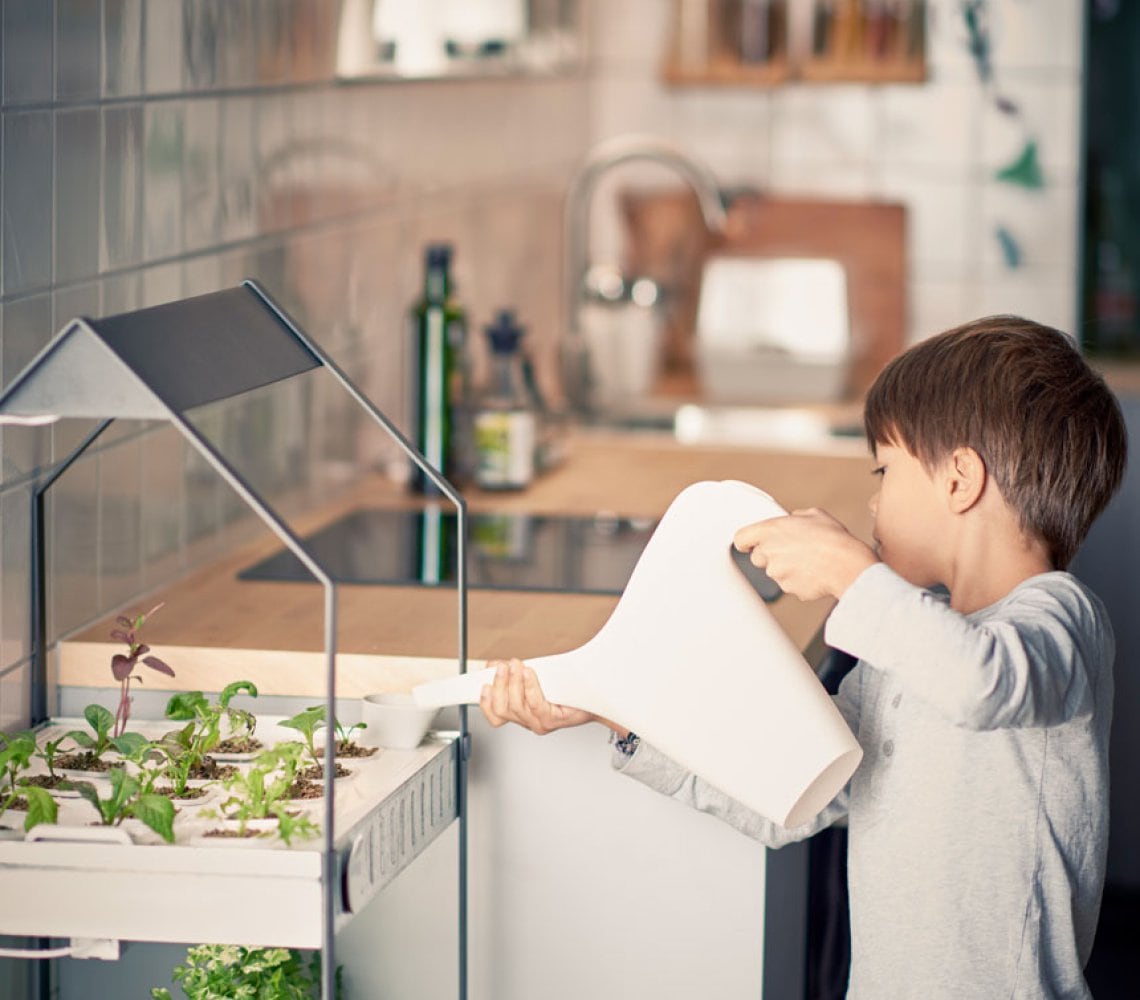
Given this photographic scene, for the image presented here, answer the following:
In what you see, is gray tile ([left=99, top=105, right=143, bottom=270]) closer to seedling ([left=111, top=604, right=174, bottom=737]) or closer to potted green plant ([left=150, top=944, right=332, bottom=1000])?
seedling ([left=111, top=604, right=174, bottom=737])

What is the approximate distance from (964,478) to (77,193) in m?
0.78

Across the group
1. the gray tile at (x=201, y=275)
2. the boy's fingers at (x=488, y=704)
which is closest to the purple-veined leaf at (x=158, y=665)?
the boy's fingers at (x=488, y=704)

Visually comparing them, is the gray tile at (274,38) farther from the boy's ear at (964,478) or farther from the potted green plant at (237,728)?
the boy's ear at (964,478)

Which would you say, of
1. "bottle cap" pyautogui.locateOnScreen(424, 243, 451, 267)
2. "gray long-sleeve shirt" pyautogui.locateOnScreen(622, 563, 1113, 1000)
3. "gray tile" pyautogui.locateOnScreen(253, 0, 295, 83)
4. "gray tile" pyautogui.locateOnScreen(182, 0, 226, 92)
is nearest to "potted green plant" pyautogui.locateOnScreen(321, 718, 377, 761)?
"gray long-sleeve shirt" pyautogui.locateOnScreen(622, 563, 1113, 1000)

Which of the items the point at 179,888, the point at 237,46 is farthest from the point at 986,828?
the point at 237,46

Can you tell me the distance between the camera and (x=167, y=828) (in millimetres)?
1145

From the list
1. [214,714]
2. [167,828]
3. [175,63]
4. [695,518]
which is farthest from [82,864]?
[175,63]

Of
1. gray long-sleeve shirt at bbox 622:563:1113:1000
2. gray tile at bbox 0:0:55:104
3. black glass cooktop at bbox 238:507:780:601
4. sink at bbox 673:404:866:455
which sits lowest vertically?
gray long-sleeve shirt at bbox 622:563:1113:1000

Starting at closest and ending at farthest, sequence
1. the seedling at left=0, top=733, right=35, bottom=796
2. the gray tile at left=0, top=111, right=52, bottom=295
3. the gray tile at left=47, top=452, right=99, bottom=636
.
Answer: the seedling at left=0, top=733, right=35, bottom=796 < the gray tile at left=0, top=111, right=52, bottom=295 < the gray tile at left=47, top=452, right=99, bottom=636

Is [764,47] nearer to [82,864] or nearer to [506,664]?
[506,664]

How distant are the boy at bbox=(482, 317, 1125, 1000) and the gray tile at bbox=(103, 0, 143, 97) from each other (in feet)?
2.24

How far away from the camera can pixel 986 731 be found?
4.19 ft

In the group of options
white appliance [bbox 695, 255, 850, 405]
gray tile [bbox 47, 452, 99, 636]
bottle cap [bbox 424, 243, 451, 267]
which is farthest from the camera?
white appliance [bbox 695, 255, 850, 405]

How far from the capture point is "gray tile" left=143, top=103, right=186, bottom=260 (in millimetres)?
1716
